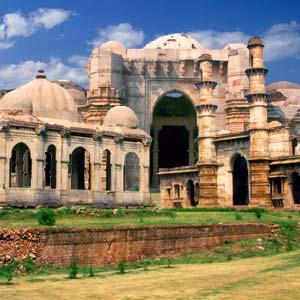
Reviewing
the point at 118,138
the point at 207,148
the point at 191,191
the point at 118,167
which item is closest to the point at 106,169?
the point at 118,167

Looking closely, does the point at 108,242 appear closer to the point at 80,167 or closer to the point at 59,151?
the point at 59,151

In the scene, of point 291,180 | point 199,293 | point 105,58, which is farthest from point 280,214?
point 105,58

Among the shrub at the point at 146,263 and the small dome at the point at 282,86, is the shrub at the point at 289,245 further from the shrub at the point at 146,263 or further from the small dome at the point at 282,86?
the small dome at the point at 282,86

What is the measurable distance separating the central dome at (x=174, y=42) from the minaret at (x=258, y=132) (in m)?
13.6

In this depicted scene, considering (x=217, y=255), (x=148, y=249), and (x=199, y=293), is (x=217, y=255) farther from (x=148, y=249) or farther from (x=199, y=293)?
(x=199, y=293)

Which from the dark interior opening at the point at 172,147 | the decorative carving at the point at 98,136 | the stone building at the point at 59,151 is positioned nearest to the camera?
the stone building at the point at 59,151

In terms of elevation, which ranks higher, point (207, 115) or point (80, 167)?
point (207, 115)

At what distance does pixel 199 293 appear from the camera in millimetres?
9820

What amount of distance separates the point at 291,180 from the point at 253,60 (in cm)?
690

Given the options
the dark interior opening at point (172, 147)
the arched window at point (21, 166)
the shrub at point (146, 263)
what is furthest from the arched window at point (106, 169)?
the dark interior opening at point (172, 147)

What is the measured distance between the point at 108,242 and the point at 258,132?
1855 centimetres

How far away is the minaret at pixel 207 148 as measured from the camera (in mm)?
34969

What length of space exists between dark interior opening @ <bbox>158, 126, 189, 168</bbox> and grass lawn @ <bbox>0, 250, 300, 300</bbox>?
37452mm

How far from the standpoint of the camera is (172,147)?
171 feet
